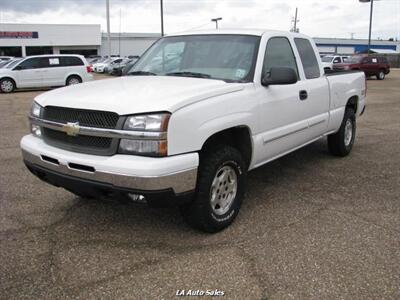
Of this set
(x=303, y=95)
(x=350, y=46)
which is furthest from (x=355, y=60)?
(x=350, y=46)

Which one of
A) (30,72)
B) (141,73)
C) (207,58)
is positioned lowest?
(30,72)

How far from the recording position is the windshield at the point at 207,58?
4.48 metres

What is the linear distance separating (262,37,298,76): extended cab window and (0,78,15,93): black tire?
709 inches

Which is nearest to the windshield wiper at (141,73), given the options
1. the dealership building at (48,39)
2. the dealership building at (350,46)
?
the dealership building at (48,39)

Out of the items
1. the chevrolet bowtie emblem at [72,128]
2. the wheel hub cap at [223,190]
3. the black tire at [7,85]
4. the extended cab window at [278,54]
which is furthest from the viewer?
the black tire at [7,85]

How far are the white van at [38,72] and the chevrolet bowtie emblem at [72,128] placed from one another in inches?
714

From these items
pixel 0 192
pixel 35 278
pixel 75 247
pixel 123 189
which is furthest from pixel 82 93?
pixel 0 192

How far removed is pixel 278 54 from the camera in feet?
16.5

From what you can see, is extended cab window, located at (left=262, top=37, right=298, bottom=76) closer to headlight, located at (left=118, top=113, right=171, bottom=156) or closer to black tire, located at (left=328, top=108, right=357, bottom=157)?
headlight, located at (left=118, top=113, right=171, bottom=156)

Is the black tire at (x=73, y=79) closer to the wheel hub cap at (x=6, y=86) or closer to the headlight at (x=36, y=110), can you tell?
the wheel hub cap at (x=6, y=86)

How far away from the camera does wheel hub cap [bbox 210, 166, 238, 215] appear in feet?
13.2

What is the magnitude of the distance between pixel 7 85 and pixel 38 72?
4.92 ft

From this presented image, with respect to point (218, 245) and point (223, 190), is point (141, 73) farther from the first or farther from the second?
point (218, 245)

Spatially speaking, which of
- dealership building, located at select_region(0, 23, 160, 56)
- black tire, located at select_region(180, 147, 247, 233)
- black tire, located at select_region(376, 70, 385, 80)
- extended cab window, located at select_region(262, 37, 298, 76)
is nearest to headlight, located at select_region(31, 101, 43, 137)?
black tire, located at select_region(180, 147, 247, 233)
